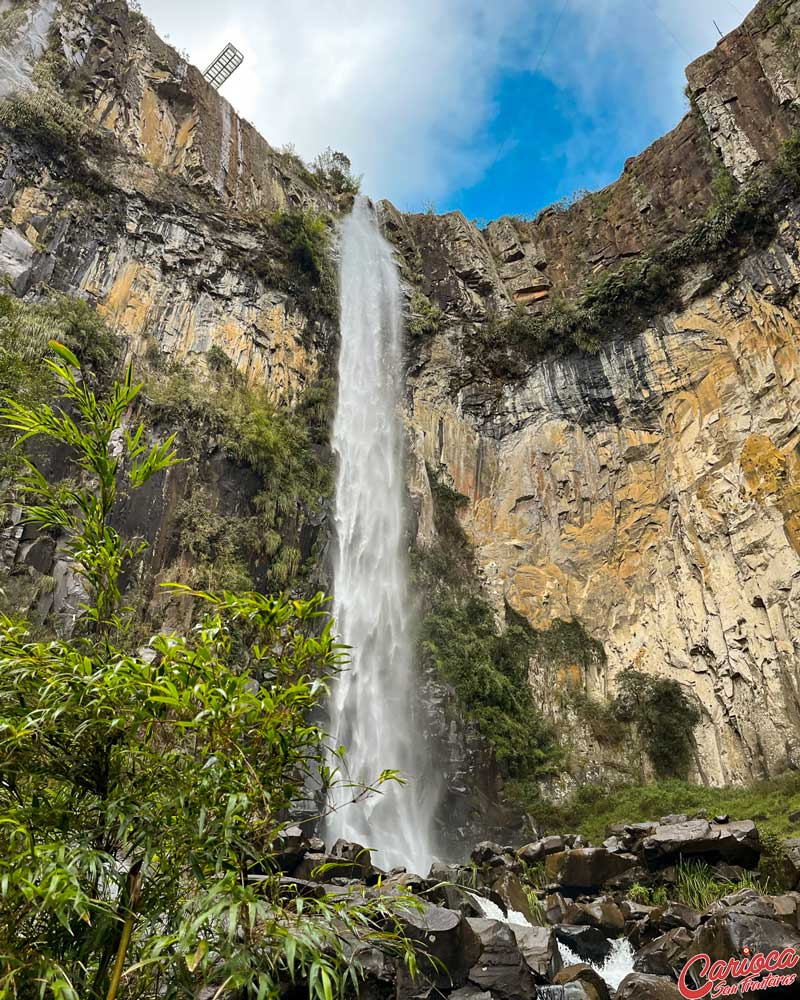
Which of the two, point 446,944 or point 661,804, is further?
point 661,804

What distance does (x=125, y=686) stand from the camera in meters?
2.27

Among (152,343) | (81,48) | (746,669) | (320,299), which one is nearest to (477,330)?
(320,299)

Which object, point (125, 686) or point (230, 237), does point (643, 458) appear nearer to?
point (230, 237)

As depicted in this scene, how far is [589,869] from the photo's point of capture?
27.4 ft

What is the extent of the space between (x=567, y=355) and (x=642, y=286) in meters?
2.83

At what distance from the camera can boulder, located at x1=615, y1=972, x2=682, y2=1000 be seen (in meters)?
4.59

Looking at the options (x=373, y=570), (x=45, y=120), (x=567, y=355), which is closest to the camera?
(x=45, y=120)

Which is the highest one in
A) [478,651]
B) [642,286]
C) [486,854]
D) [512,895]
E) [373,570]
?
[642,286]

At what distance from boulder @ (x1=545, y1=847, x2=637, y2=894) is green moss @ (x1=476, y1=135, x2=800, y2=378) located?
14.4m

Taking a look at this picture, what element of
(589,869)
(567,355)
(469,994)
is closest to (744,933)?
(469,994)

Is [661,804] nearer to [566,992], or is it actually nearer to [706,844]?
[706,844]

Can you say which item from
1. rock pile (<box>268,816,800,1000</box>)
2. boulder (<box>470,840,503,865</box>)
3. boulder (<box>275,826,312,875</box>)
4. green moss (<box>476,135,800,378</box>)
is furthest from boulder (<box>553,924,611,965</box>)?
green moss (<box>476,135,800,378</box>)

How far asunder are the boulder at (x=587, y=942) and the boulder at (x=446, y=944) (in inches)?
76.5

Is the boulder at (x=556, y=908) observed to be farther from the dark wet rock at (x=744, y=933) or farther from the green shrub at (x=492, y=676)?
the green shrub at (x=492, y=676)
